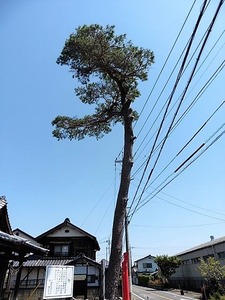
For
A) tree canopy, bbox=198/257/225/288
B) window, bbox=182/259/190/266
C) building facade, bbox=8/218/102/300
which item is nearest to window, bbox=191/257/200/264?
window, bbox=182/259/190/266

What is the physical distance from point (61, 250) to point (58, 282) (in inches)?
926

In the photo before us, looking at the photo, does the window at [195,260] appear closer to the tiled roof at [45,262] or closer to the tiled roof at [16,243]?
the tiled roof at [45,262]

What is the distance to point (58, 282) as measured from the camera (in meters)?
6.96

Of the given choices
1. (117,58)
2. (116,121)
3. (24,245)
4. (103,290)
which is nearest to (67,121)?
(116,121)

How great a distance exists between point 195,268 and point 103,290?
3211 centimetres

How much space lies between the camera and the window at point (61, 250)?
28.6 metres

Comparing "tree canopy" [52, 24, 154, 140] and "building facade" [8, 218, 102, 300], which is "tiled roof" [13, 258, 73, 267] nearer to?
"building facade" [8, 218, 102, 300]

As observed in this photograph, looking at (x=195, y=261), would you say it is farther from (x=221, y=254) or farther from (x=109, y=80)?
(x=109, y=80)

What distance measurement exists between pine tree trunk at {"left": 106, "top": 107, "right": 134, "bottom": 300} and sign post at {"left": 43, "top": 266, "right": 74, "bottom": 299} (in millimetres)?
1865

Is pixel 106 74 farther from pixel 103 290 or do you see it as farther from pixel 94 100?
pixel 103 290

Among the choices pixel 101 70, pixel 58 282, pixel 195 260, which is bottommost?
pixel 58 282

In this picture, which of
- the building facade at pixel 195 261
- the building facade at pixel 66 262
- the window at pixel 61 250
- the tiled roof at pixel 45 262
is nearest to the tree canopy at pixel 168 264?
the building facade at pixel 195 261

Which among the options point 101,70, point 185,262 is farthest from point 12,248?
point 185,262

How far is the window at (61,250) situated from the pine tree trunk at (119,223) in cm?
2164
